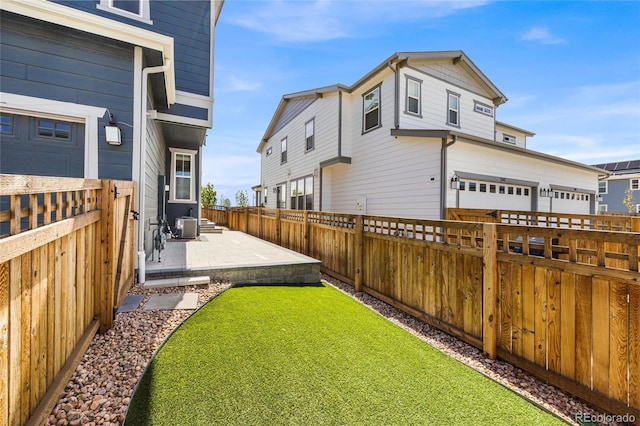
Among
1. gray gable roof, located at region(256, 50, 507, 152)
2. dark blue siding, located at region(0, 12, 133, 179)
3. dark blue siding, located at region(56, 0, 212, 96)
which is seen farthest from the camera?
gray gable roof, located at region(256, 50, 507, 152)

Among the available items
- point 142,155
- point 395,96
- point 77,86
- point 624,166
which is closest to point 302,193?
point 395,96

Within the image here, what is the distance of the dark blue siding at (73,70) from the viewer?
4102mm

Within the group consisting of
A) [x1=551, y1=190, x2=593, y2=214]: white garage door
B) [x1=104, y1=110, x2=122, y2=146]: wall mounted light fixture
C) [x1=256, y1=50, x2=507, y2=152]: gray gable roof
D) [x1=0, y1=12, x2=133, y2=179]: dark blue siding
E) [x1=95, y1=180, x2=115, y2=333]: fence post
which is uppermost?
[x1=256, y1=50, x2=507, y2=152]: gray gable roof

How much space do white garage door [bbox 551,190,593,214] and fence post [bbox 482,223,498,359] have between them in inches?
432

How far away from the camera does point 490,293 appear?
3.22m

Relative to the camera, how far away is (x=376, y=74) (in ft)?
32.7

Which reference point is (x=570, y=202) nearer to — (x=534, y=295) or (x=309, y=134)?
(x=309, y=134)

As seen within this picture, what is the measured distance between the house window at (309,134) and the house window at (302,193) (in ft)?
4.89

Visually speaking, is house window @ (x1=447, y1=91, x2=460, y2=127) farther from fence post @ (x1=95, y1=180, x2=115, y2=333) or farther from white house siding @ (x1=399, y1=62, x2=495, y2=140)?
fence post @ (x1=95, y1=180, x2=115, y2=333)

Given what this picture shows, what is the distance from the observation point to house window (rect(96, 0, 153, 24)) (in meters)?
5.17

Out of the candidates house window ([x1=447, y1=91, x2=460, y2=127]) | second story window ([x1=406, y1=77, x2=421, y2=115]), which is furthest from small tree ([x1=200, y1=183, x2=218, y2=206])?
house window ([x1=447, y1=91, x2=460, y2=127])

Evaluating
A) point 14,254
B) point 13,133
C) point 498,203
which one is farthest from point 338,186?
point 14,254

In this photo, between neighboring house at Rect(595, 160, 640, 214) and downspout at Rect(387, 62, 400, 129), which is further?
neighboring house at Rect(595, 160, 640, 214)

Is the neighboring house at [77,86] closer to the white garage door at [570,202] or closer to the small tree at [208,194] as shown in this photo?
the white garage door at [570,202]
